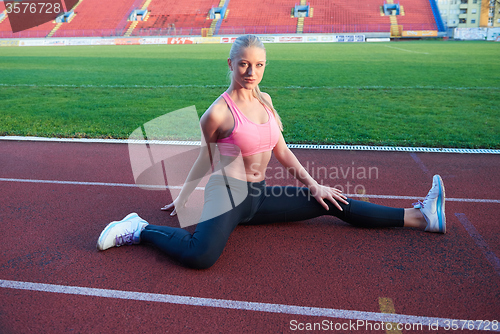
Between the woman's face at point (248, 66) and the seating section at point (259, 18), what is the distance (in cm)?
4768

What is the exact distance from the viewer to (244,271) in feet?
10.0

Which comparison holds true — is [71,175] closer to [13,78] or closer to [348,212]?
[348,212]

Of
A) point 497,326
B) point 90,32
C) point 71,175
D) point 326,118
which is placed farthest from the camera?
point 90,32

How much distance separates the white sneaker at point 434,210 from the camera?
343cm

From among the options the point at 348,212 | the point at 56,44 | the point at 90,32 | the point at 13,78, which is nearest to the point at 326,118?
the point at 348,212

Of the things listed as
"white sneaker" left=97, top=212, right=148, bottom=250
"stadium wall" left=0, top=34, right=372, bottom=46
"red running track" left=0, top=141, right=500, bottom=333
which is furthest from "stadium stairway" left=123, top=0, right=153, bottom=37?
"white sneaker" left=97, top=212, right=148, bottom=250

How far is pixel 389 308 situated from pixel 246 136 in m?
1.59

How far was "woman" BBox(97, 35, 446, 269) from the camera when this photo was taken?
299cm

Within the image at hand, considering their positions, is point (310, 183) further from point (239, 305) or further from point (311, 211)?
point (239, 305)

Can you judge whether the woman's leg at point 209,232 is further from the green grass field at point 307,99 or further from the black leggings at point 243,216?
the green grass field at point 307,99

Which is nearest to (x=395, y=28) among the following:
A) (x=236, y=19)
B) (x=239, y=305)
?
(x=236, y=19)

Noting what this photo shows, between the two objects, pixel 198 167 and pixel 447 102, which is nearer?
pixel 198 167

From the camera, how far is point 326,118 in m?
8.32

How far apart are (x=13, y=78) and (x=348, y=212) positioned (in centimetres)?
1601
